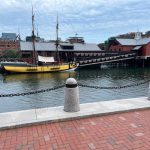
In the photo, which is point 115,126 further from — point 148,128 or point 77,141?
point 77,141

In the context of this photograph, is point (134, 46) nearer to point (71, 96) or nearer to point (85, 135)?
point (71, 96)

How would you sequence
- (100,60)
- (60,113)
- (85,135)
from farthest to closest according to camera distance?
(100,60) < (60,113) < (85,135)

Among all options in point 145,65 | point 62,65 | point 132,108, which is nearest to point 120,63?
point 145,65

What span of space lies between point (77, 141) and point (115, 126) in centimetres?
131

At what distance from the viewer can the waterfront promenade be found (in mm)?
4500

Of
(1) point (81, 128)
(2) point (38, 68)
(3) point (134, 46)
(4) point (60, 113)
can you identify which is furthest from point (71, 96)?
(3) point (134, 46)

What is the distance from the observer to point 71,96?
6.48 meters

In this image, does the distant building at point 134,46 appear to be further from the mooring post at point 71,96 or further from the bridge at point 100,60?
the mooring post at point 71,96

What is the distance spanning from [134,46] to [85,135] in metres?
64.6

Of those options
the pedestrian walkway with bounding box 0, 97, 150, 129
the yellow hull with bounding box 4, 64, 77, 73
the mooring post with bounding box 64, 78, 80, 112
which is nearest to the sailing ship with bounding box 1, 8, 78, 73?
the yellow hull with bounding box 4, 64, 77, 73

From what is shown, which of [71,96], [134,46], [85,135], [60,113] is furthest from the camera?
[134,46]

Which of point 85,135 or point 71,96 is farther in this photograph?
point 71,96

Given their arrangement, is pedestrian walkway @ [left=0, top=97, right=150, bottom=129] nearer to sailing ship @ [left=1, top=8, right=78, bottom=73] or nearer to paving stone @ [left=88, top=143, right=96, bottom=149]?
paving stone @ [left=88, top=143, right=96, bottom=149]

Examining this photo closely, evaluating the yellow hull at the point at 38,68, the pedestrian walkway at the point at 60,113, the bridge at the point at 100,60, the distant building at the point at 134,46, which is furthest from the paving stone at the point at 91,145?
the distant building at the point at 134,46
